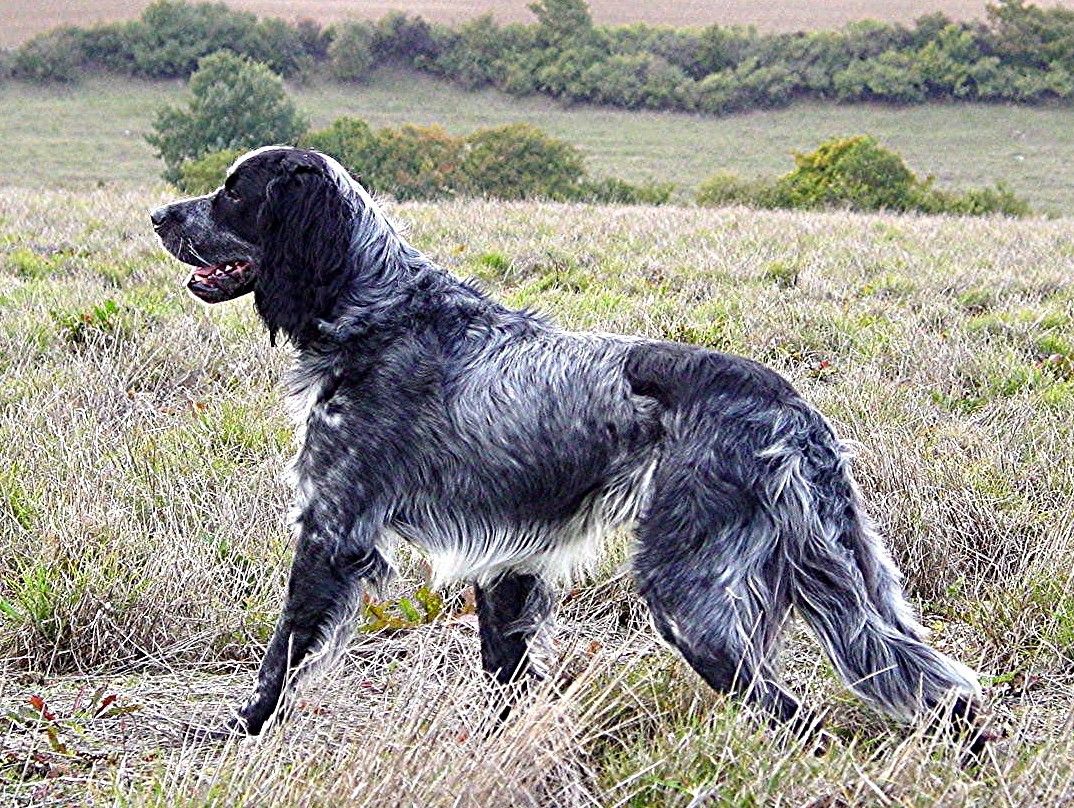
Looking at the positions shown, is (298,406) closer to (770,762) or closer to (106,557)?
(106,557)

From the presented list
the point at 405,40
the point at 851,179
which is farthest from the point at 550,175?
the point at 405,40

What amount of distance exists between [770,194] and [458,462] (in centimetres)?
3102

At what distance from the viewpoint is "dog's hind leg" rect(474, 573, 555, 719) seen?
12.4ft

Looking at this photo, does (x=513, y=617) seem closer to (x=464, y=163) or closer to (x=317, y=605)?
(x=317, y=605)

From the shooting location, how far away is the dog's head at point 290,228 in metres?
3.68

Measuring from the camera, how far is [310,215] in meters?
3.67

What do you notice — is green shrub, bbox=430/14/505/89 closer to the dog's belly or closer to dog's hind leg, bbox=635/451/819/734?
the dog's belly

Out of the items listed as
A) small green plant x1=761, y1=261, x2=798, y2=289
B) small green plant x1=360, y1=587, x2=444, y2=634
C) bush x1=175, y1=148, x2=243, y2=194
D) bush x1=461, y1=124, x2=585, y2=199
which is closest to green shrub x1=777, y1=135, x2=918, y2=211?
bush x1=461, y1=124, x2=585, y2=199

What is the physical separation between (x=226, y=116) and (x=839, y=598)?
46051 mm

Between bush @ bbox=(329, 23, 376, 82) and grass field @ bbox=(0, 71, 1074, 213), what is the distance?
0.82m

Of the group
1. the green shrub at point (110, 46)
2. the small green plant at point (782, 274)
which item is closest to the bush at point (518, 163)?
the small green plant at point (782, 274)

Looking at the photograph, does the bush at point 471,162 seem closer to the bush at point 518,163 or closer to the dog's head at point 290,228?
the bush at point 518,163

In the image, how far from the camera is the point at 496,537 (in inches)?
137

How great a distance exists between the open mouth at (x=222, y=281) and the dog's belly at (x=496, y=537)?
3.06 ft
